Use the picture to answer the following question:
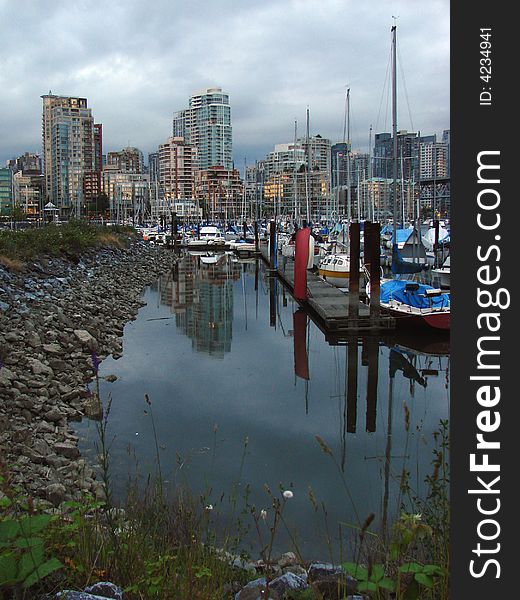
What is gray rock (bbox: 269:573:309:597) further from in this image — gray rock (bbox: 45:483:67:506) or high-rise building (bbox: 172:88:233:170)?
high-rise building (bbox: 172:88:233:170)

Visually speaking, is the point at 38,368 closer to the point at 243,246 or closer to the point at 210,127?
the point at 243,246

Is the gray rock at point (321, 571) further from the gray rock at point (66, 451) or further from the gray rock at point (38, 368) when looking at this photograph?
the gray rock at point (38, 368)

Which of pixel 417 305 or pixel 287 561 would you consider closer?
pixel 287 561

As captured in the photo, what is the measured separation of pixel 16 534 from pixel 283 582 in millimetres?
1576

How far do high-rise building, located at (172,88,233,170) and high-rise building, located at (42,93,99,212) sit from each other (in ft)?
133

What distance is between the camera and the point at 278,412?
502 inches

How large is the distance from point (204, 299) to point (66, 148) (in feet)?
398

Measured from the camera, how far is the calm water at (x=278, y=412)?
345 inches

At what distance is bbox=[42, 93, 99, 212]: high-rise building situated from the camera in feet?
452

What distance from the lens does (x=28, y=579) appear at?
306 cm

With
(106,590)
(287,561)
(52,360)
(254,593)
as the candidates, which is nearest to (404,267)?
(52,360)

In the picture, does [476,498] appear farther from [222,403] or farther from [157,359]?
[157,359]

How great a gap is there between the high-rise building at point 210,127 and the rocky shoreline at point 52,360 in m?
156

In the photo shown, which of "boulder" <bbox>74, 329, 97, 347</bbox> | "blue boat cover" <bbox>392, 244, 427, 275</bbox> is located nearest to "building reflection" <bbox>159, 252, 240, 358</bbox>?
"boulder" <bbox>74, 329, 97, 347</bbox>
